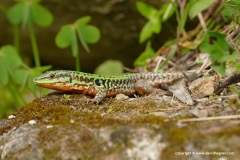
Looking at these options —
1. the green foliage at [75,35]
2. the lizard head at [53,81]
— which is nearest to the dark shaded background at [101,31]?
the green foliage at [75,35]

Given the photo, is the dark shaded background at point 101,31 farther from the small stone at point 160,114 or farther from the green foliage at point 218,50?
the small stone at point 160,114

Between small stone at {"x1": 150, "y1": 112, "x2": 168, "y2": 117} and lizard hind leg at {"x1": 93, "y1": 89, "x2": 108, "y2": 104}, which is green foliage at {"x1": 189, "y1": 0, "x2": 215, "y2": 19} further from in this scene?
small stone at {"x1": 150, "y1": 112, "x2": 168, "y2": 117}

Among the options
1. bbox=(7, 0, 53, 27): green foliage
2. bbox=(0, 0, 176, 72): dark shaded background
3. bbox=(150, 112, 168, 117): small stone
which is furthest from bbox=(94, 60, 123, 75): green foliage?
bbox=(150, 112, 168, 117): small stone

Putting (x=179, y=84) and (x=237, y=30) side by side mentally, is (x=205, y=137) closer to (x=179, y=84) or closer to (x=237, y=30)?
(x=179, y=84)

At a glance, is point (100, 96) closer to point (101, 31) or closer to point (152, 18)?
point (152, 18)

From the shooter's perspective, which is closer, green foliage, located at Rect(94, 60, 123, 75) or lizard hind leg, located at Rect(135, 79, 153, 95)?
lizard hind leg, located at Rect(135, 79, 153, 95)

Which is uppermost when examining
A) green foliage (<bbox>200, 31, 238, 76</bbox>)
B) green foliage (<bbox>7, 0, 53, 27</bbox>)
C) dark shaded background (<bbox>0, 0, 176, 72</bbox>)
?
green foliage (<bbox>200, 31, 238, 76</bbox>)
